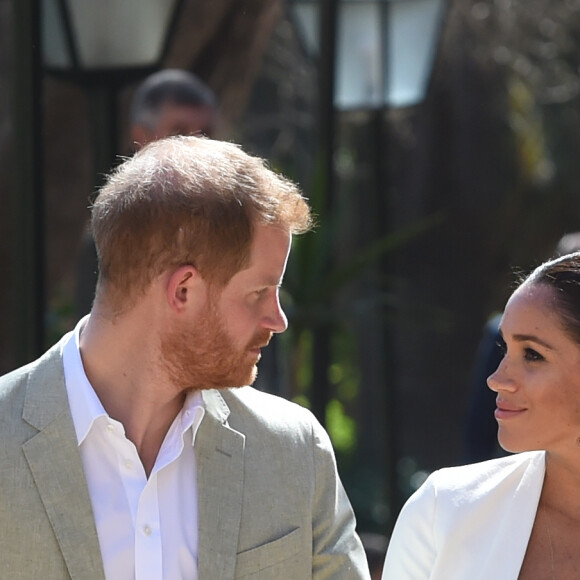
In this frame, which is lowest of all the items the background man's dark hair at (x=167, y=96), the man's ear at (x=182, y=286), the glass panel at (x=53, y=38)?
the man's ear at (x=182, y=286)

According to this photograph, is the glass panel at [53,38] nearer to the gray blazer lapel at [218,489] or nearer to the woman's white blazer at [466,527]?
the gray blazer lapel at [218,489]

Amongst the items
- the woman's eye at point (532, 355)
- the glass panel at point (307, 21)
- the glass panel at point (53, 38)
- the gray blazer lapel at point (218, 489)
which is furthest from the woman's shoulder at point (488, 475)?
the glass panel at point (307, 21)

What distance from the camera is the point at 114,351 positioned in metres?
2.31

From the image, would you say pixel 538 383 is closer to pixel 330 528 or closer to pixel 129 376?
pixel 330 528

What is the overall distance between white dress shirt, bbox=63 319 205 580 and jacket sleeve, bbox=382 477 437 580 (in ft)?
1.79

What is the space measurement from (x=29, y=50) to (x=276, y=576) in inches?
66.9

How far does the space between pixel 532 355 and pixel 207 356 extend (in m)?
0.78

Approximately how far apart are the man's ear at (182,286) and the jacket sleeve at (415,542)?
2.40ft

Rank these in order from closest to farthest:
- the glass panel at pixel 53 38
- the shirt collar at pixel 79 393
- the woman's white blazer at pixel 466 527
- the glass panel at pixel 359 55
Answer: the shirt collar at pixel 79 393 → the woman's white blazer at pixel 466 527 → the glass panel at pixel 53 38 → the glass panel at pixel 359 55

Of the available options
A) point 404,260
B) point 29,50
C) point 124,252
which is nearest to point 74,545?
point 124,252

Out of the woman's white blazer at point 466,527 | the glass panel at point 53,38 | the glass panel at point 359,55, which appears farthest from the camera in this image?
the glass panel at point 359,55

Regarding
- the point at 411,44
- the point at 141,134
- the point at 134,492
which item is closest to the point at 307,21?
the point at 411,44

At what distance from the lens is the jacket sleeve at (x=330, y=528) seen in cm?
236

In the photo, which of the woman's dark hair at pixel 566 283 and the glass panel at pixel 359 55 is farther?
the glass panel at pixel 359 55
